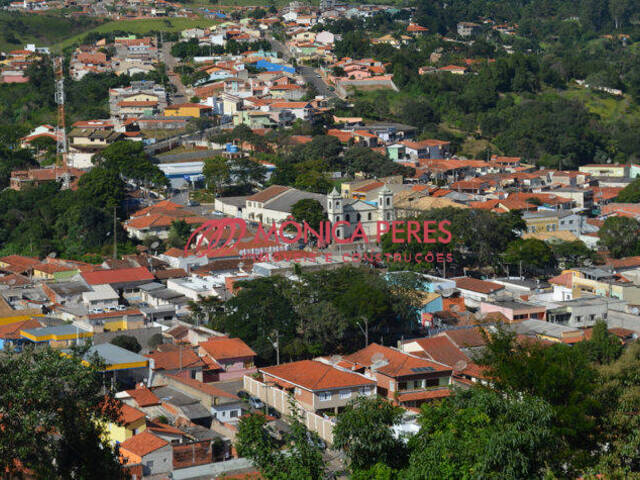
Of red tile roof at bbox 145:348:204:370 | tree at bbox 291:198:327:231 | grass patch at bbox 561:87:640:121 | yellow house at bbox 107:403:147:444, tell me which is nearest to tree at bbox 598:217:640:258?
tree at bbox 291:198:327:231

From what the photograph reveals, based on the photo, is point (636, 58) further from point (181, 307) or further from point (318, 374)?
point (318, 374)

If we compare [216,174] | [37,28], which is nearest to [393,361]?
[216,174]

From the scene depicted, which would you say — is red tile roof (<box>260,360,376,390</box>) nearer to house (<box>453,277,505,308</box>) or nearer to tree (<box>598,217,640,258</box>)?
house (<box>453,277,505,308</box>)

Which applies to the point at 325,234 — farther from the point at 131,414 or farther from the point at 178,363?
the point at 131,414

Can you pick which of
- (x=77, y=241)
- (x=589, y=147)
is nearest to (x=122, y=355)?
(x=77, y=241)

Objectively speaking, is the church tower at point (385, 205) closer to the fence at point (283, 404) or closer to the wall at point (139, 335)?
the wall at point (139, 335)

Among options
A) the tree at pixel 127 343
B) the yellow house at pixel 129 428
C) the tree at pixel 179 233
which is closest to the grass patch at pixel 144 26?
the tree at pixel 179 233
